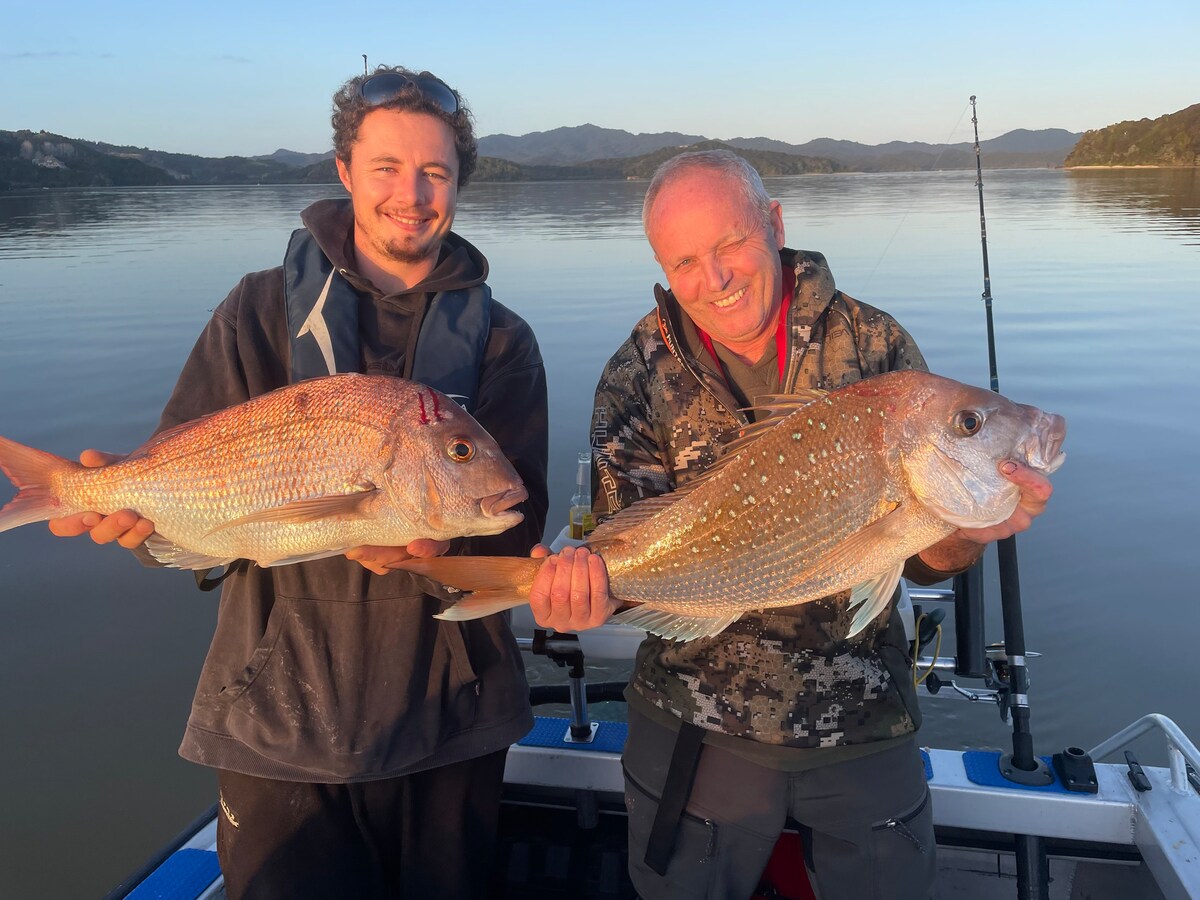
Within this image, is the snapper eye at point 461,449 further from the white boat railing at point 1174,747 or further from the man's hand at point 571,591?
the white boat railing at point 1174,747

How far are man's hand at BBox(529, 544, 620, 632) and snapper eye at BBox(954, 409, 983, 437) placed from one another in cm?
106

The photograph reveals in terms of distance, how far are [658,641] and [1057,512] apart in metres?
6.09

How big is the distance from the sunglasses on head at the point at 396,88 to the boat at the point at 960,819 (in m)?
1.90

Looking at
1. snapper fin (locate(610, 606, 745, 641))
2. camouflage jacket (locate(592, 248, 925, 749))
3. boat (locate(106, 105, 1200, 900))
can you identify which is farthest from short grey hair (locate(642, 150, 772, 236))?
boat (locate(106, 105, 1200, 900))

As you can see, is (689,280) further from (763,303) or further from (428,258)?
(428,258)

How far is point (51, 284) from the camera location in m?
18.3

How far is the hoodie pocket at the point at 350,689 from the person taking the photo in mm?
2533

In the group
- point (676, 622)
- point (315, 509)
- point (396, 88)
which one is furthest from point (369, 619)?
point (396, 88)

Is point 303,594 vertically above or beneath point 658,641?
above

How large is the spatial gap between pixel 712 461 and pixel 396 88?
1.62 meters

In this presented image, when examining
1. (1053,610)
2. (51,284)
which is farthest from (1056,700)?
(51,284)

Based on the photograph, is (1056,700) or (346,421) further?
(1056,700)

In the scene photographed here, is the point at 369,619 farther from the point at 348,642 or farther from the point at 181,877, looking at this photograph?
the point at 181,877

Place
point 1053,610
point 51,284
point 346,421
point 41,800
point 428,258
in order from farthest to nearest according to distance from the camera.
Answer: point 51,284, point 1053,610, point 41,800, point 428,258, point 346,421
